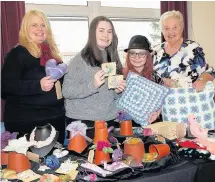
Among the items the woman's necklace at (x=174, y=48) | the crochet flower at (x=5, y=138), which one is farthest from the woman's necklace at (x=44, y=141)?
the woman's necklace at (x=174, y=48)

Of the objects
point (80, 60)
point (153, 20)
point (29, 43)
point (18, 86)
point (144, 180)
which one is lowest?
point (144, 180)

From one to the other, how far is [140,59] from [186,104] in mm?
489

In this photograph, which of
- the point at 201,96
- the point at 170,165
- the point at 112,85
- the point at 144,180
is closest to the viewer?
the point at 144,180

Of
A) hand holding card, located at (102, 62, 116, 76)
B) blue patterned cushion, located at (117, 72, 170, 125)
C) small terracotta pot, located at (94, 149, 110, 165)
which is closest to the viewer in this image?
small terracotta pot, located at (94, 149, 110, 165)

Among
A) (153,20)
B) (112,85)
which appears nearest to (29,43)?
(112,85)

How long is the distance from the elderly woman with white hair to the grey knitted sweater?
0.56 m

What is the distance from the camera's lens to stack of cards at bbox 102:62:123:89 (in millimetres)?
1842

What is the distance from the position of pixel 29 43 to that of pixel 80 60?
0.35 metres

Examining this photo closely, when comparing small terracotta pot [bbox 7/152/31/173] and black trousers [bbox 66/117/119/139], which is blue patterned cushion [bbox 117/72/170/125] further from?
small terracotta pot [bbox 7/152/31/173]

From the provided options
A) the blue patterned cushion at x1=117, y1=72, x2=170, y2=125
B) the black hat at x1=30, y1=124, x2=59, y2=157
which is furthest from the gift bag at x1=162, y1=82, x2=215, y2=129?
the black hat at x1=30, y1=124, x2=59, y2=157

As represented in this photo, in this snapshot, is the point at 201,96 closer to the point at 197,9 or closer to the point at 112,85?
the point at 112,85

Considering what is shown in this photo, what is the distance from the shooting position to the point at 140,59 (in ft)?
7.12

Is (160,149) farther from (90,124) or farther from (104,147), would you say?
(90,124)

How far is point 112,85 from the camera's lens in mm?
1908
